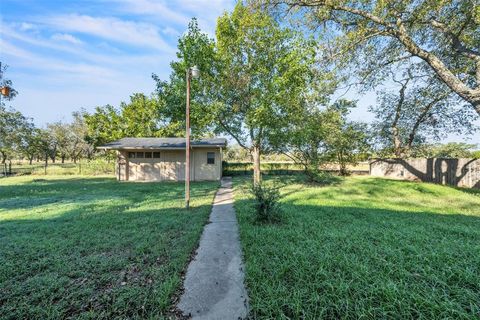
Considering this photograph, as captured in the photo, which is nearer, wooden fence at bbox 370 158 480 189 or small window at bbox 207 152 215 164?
wooden fence at bbox 370 158 480 189

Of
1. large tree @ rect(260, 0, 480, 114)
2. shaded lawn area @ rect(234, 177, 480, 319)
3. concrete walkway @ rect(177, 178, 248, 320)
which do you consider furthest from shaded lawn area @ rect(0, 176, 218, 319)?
large tree @ rect(260, 0, 480, 114)

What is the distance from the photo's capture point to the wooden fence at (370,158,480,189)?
35.7 ft

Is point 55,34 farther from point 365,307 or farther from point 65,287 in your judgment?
point 365,307

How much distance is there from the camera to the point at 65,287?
2.45 meters

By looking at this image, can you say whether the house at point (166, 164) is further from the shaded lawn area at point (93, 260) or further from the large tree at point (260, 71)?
the shaded lawn area at point (93, 260)

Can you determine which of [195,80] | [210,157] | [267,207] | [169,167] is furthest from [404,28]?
[169,167]

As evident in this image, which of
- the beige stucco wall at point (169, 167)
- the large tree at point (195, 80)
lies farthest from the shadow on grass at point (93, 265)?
the beige stucco wall at point (169, 167)

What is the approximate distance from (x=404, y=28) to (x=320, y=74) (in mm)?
2760

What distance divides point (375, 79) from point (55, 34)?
14.0m

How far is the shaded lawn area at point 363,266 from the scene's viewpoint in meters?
1.94

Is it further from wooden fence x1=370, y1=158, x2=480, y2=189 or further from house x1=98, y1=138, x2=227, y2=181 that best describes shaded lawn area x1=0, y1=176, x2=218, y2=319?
wooden fence x1=370, y1=158, x2=480, y2=189

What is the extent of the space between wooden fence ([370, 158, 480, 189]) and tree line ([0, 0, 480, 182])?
1140 millimetres

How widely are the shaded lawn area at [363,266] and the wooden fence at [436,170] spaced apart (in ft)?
27.0

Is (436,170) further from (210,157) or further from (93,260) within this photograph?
(93,260)
